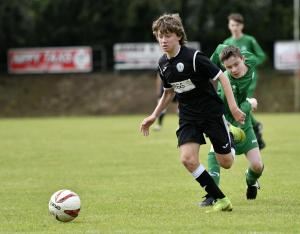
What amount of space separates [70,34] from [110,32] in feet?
7.33

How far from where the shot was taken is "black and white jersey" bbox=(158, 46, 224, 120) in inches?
304

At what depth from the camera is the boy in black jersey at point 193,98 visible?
7.69 m

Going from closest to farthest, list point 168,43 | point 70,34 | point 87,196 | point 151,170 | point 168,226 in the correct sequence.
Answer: point 168,226, point 168,43, point 87,196, point 151,170, point 70,34

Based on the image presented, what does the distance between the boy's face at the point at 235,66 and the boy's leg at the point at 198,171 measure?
1.07m

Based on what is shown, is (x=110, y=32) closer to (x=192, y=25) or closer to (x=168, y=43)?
(x=192, y=25)

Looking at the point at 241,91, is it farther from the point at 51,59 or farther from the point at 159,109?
the point at 51,59

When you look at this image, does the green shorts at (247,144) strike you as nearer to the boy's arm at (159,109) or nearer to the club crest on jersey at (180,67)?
the boy's arm at (159,109)

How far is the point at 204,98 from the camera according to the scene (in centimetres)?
786

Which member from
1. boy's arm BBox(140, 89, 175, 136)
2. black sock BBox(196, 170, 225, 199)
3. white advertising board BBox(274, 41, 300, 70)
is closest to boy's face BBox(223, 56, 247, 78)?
boy's arm BBox(140, 89, 175, 136)

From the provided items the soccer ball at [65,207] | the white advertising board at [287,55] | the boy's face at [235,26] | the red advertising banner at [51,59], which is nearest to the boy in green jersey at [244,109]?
the soccer ball at [65,207]

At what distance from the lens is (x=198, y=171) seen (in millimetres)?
7859

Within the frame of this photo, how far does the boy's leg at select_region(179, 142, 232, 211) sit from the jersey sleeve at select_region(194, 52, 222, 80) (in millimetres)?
700

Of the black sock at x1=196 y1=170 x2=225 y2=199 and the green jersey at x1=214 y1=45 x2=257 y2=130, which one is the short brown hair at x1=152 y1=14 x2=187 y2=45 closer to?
the green jersey at x1=214 y1=45 x2=257 y2=130

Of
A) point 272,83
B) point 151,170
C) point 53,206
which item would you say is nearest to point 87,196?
point 53,206
